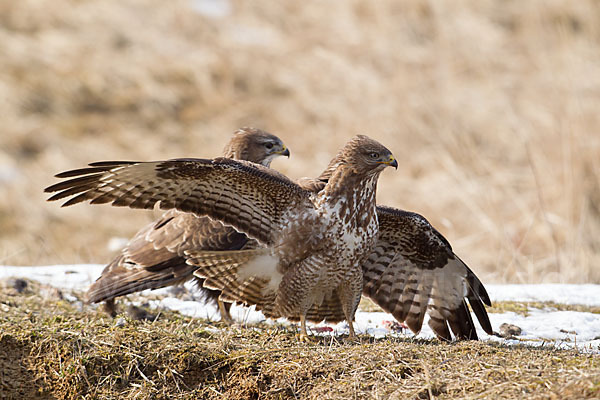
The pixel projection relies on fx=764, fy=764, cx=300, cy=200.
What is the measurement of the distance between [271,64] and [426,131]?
17.0 ft

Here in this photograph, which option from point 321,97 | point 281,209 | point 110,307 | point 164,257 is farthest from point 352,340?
point 321,97

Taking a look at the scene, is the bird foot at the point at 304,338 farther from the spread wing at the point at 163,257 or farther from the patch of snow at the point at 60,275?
the patch of snow at the point at 60,275

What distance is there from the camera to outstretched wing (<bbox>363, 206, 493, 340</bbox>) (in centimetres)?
512

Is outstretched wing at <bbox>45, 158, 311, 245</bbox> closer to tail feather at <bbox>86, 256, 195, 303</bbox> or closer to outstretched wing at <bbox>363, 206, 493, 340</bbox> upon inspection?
outstretched wing at <bbox>363, 206, 493, 340</bbox>

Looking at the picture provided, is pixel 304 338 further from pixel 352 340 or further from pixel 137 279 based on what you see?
pixel 137 279

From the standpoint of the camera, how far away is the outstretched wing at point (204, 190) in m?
4.57

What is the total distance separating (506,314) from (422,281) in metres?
0.78

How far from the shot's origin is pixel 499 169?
40.2ft

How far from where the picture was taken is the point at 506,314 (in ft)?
18.4

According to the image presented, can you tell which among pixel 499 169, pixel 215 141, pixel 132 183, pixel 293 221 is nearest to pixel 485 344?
pixel 293 221

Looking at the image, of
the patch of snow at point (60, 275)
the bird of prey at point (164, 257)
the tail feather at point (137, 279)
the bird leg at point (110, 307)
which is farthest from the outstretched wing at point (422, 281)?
the patch of snow at point (60, 275)

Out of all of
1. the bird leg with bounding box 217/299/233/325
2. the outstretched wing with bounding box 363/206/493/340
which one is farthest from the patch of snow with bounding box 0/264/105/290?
the outstretched wing with bounding box 363/206/493/340

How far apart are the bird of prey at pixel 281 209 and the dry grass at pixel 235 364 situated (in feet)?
1.15

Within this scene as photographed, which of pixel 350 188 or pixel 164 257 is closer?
pixel 350 188
